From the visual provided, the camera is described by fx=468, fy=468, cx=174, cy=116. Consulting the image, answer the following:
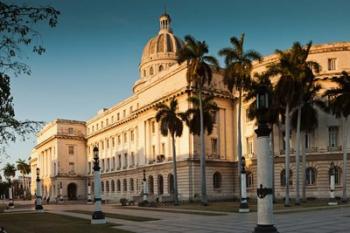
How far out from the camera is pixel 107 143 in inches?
4459

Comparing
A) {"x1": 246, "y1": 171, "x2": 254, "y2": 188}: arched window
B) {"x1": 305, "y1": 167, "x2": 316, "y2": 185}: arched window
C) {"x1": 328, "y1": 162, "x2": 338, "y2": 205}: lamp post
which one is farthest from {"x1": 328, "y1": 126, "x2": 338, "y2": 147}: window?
{"x1": 246, "y1": 171, "x2": 254, "y2": 188}: arched window

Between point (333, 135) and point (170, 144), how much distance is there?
25.7 m

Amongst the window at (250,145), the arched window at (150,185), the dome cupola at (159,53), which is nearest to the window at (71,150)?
the dome cupola at (159,53)

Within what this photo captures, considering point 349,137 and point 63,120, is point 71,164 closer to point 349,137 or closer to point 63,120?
point 63,120

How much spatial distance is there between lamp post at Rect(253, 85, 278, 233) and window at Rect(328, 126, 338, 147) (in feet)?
166

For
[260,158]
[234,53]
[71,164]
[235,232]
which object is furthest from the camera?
[71,164]

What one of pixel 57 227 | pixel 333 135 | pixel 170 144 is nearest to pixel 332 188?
pixel 333 135

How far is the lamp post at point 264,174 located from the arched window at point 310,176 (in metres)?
50.5

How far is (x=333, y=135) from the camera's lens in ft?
209

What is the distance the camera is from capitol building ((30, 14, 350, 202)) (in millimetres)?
63750

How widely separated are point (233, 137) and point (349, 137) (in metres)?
18.8

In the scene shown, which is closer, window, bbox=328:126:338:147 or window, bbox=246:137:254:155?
window, bbox=328:126:338:147

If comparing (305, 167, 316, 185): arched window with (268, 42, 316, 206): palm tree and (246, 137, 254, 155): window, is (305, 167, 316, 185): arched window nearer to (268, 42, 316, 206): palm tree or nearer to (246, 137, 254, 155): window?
(246, 137, 254, 155): window

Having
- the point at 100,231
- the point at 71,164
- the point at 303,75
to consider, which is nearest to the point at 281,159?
the point at 303,75
